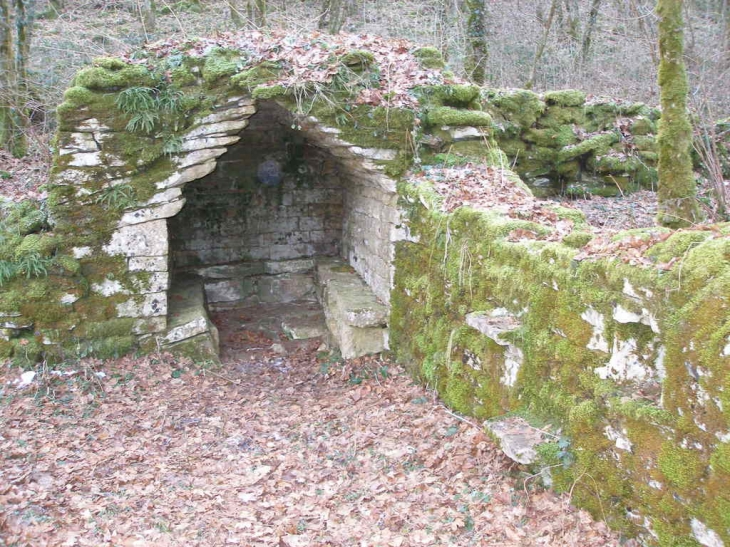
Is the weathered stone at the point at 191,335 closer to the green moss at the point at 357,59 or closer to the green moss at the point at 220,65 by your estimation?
the green moss at the point at 220,65

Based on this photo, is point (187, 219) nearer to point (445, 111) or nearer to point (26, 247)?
point (26, 247)

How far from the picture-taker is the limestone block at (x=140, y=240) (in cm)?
586

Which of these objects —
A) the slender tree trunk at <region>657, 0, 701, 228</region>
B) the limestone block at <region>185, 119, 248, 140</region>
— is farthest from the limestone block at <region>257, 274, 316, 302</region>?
the slender tree trunk at <region>657, 0, 701, 228</region>

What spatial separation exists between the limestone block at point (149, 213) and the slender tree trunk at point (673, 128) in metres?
4.97

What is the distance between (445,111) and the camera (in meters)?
6.03

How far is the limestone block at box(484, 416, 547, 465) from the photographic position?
334 centimetres

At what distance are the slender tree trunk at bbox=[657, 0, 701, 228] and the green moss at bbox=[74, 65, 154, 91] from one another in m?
5.11

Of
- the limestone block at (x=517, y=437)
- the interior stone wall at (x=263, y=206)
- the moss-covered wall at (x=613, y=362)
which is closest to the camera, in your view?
the moss-covered wall at (x=613, y=362)

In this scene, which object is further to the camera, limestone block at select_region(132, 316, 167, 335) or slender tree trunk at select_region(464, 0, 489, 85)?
slender tree trunk at select_region(464, 0, 489, 85)

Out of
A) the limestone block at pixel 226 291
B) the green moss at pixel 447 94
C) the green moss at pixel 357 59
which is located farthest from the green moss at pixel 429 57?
the limestone block at pixel 226 291

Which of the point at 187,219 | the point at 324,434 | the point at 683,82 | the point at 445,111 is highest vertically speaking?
the point at 683,82

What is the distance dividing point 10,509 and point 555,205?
14.9ft

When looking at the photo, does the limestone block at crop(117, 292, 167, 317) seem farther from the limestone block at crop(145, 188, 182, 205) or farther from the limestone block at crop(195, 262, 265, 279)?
the limestone block at crop(195, 262, 265, 279)

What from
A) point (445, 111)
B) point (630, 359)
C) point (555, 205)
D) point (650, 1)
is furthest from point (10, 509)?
point (650, 1)
